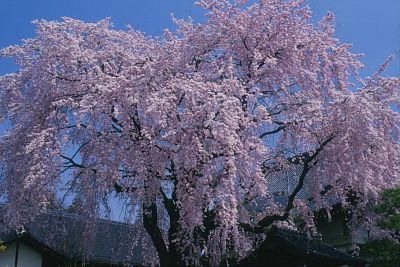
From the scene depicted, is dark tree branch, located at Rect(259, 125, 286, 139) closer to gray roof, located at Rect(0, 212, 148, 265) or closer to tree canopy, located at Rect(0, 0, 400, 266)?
tree canopy, located at Rect(0, 0, 400, 266)

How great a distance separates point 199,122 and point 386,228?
21.4 ft

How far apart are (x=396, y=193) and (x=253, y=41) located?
15.9 ft

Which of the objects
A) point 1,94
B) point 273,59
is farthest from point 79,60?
point 273,59

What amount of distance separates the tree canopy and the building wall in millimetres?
6875

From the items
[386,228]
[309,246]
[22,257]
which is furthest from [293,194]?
[22,257]

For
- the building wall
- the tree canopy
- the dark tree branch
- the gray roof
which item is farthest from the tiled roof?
the building wall

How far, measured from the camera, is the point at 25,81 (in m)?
11.6

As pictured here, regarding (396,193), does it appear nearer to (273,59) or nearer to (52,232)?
(273,59)

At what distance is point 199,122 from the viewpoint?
28.6 ft

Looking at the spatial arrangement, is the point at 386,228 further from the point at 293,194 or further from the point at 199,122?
the point at 199,122

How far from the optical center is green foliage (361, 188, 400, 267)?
11844 millimetres

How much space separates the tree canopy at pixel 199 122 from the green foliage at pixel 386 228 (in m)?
0.40

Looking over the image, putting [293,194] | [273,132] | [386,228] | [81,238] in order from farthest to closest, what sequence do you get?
[81,238], [386,228], [273,132], [293,194]

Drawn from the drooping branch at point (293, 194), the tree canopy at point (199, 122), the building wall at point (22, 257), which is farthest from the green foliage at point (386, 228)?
the building wall at point (22, 257)
